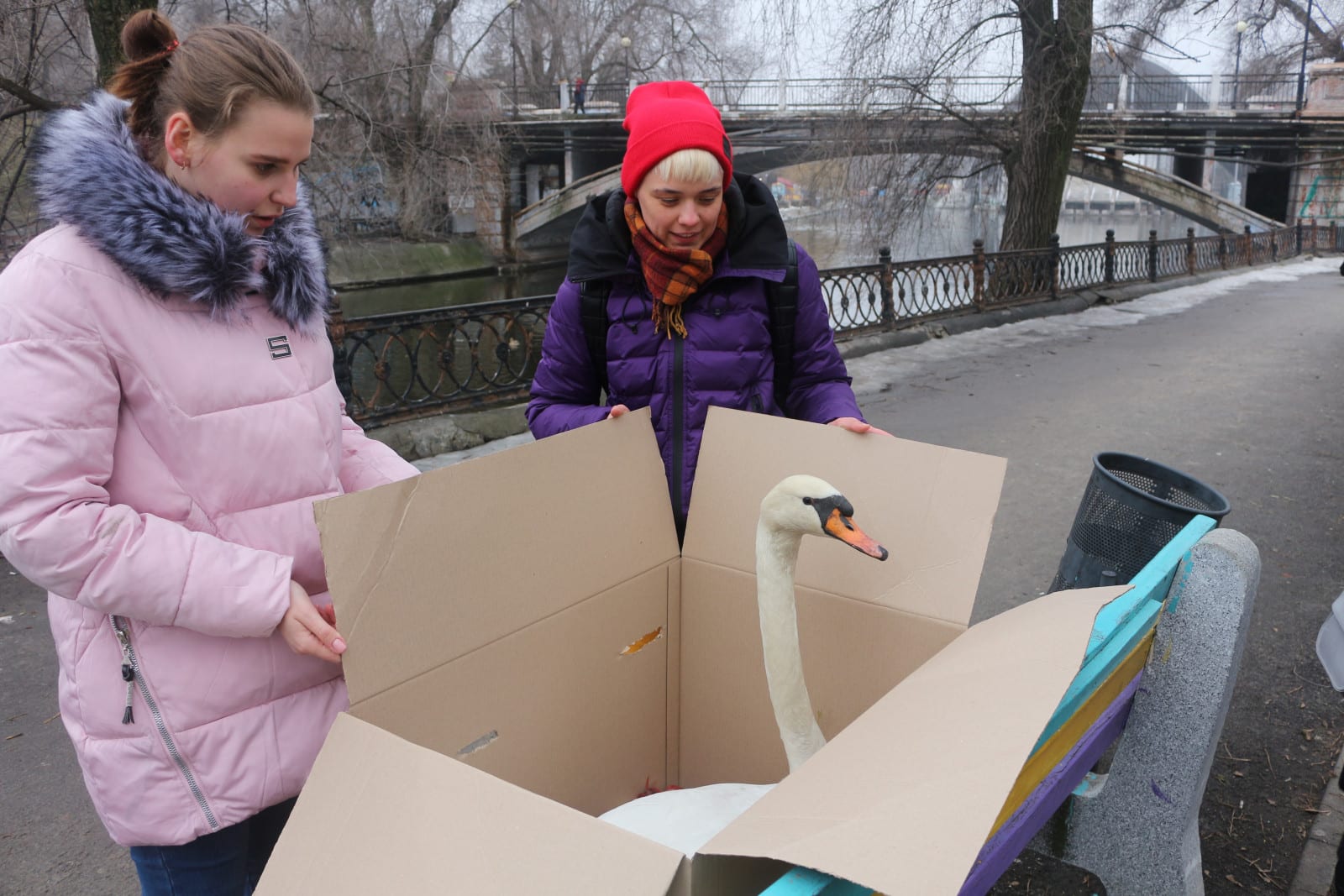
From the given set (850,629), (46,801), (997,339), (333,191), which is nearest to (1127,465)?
(850,629)

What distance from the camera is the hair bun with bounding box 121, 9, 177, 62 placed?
132 centimetres

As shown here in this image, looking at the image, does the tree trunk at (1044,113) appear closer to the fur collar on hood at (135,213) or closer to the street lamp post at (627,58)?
the fur collar on hood at (135,213)

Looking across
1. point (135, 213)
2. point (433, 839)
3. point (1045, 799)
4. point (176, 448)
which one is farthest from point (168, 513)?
Result: point (1045, 799)

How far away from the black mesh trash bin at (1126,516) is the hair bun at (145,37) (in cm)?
232

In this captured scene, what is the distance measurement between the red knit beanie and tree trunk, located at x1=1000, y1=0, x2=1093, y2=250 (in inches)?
427

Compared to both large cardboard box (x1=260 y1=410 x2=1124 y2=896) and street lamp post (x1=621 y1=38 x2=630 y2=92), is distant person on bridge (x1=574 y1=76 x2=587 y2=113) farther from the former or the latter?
large cardboard box (x1=260 y1=410 x2=1124 y2=896)

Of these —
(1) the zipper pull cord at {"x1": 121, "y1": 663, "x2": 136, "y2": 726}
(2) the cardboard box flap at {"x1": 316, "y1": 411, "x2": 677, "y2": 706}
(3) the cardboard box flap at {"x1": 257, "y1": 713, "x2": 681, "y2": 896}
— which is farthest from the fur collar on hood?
(3) the cardboard box flap at {"x1": 257, "y1": 713, "x2": 681, "y2": 896}

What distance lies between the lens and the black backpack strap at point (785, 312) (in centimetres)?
203

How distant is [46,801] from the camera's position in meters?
2.68

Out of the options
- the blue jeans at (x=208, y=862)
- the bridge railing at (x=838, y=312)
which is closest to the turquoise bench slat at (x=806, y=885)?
the blue jeans at (x=208, y=862)

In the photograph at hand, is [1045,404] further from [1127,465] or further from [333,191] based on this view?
[333,191]

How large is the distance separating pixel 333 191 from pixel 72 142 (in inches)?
341

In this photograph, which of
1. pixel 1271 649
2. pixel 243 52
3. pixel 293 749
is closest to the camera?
pixel 243 52

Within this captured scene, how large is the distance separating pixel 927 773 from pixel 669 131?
129 centimetres
